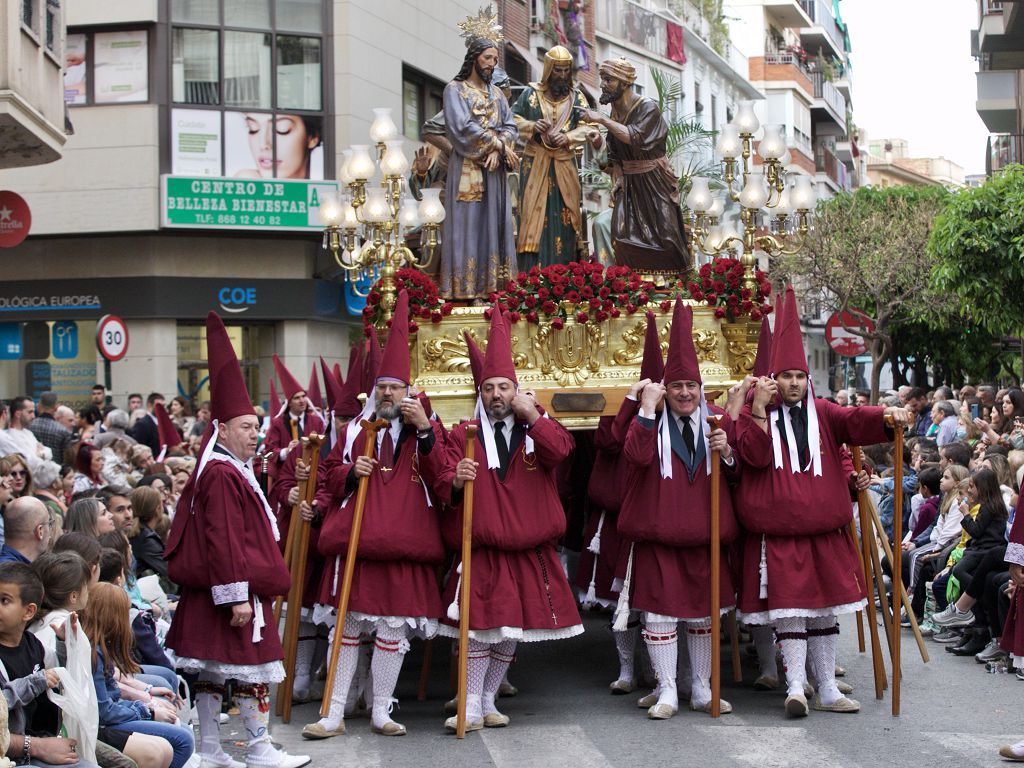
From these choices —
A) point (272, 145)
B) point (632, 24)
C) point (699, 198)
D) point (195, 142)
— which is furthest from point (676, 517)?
point (632, 24)

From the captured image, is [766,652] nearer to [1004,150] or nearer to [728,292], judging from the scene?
[728,292]

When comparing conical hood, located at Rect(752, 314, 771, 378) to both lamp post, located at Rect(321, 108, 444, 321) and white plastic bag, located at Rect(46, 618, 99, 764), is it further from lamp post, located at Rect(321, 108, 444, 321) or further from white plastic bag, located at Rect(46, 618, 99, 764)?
white plastic bag, located at Rect(46, 618, 99, 764)

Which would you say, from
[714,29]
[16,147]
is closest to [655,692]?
[16,147]

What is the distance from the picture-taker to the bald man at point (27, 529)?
25.7 ft

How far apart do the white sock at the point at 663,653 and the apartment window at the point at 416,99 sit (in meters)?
23.4

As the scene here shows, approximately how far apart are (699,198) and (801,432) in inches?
154

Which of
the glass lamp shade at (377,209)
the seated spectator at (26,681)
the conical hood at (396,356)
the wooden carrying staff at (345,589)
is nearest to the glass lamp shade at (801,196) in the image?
the glass lamp shade at (377,209)

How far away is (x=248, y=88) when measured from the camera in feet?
94.1

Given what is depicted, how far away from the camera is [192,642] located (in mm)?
7777

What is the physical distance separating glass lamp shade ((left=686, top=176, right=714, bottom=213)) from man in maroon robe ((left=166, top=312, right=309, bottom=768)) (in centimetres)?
570

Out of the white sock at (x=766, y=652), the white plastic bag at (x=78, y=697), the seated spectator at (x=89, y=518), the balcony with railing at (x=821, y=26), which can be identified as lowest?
the white sock at (x=766, y=652)

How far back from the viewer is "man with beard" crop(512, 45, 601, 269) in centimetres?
1234

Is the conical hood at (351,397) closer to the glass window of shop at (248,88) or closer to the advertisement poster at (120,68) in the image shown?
the glass window of shop at (248,88)

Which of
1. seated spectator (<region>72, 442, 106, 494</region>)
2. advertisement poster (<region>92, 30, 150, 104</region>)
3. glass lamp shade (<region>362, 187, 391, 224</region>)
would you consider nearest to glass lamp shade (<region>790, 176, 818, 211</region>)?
glass lamp shade (<region>362, 187, 391, 224</region>)
